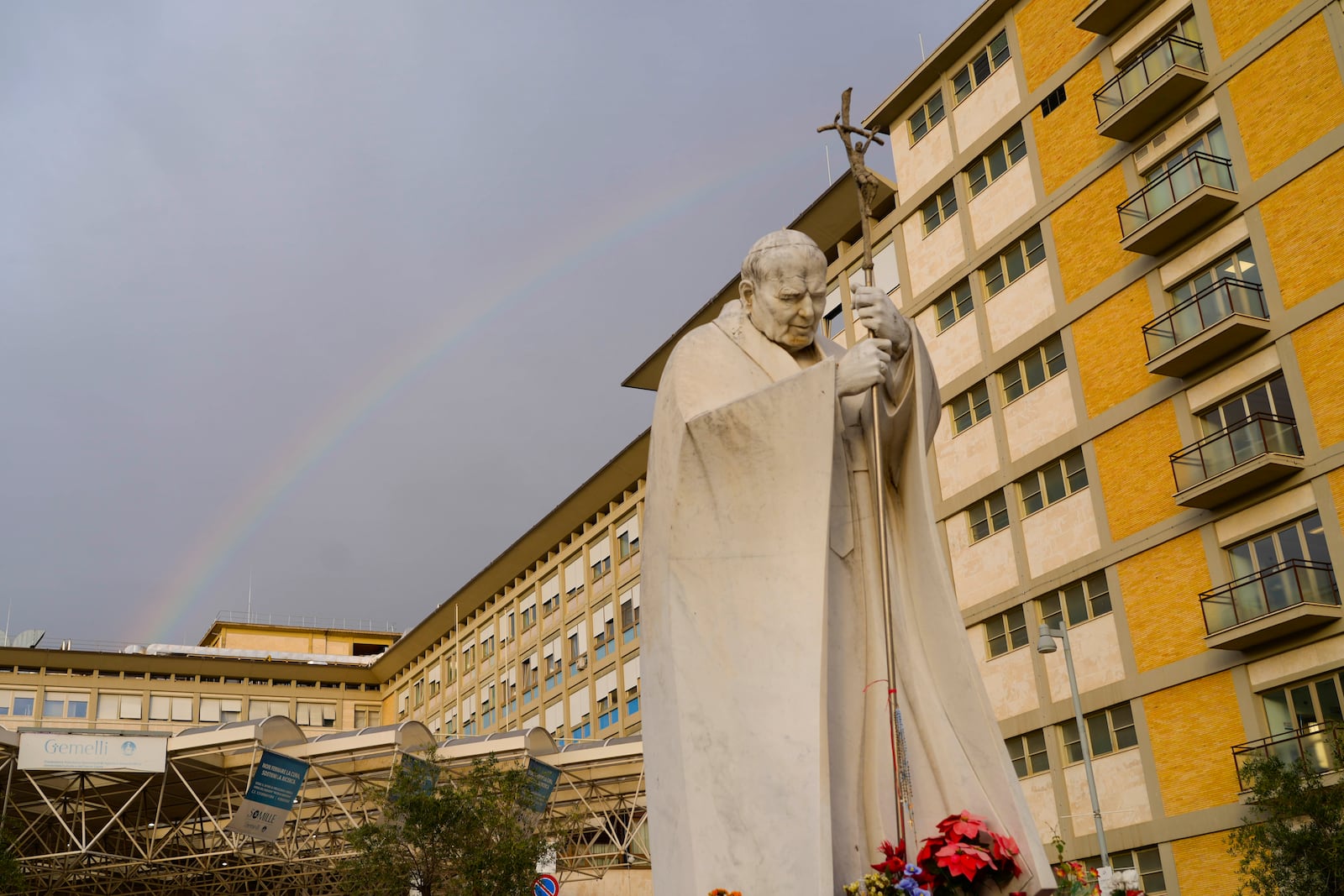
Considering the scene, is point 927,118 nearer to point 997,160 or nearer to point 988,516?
point 997,160

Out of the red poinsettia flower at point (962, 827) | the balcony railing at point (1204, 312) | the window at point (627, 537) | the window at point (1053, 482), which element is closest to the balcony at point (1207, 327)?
the balcony railing at point (1204, 312)

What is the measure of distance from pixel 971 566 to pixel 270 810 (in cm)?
1953

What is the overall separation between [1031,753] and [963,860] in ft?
100

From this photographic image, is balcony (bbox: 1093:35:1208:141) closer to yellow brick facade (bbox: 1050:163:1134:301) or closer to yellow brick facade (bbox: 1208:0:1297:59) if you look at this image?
yellow brick facade (bbox: 1208:0:1297:59)

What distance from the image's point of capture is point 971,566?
3800 centimetres

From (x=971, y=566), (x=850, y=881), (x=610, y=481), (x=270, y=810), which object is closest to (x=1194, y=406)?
(x=971, y=566)

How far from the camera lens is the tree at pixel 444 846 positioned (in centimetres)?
3106

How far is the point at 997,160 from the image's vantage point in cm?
3959

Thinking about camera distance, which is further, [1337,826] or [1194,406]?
[1194,406]

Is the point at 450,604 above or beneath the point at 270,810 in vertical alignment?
above

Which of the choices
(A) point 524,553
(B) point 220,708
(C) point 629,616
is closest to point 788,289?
(C) point 629,616

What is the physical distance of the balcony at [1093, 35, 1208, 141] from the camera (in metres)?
32.2

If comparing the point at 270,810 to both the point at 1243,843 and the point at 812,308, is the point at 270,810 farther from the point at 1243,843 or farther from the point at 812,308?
the point at 812,308

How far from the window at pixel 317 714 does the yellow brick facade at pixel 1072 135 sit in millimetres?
61918
